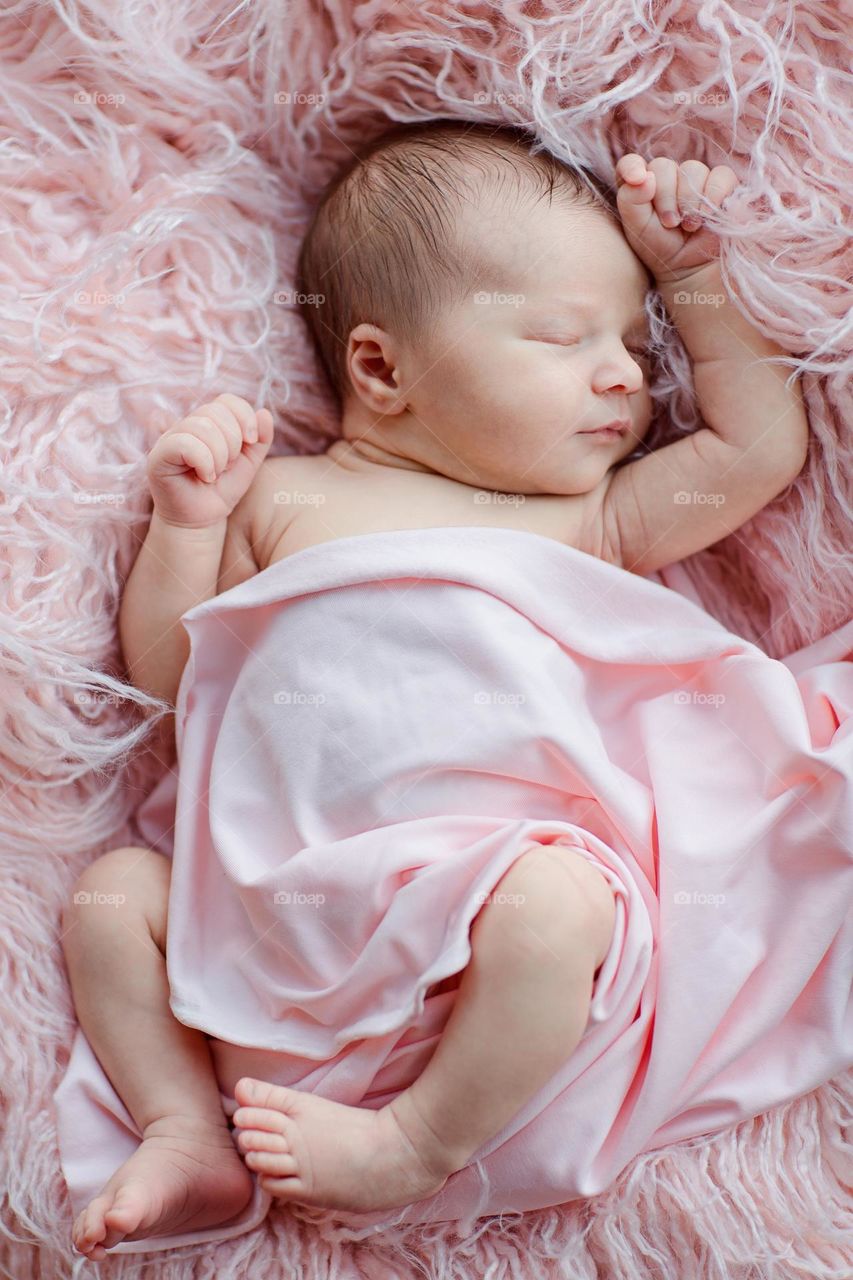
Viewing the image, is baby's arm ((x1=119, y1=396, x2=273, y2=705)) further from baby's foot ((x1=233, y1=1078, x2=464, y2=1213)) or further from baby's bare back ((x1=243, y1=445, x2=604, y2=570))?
baby's foot ((x1=233, y1=1078, x2=464, y2=1213))

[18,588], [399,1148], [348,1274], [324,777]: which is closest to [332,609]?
[324,777]

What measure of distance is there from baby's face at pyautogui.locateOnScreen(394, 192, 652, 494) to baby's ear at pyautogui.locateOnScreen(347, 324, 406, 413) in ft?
0.08

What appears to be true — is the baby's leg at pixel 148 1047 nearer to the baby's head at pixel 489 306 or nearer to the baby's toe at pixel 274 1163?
the baby's toe at pixel 274 1163

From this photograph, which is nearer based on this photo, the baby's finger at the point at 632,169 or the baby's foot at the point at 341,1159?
the baby's foot at the point at 341,1159

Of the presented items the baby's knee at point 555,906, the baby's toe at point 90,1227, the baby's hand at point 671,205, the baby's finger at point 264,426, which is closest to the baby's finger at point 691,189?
the baby's hand at point 671,205

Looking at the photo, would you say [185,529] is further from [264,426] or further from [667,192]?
[667,192]

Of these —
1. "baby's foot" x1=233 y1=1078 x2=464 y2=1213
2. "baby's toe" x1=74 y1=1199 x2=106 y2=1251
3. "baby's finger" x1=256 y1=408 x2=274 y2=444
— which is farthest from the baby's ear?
"baby's toe" x1=74 y1=1199 x2=106 y2=1251

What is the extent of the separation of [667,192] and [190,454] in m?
0.59

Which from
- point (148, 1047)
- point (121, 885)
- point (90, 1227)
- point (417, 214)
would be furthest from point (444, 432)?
point (90, 1227)

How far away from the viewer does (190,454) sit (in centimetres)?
124

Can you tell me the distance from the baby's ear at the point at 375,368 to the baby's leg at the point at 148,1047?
1.90 feet

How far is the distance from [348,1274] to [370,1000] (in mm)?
300

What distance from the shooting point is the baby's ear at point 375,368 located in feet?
4.43

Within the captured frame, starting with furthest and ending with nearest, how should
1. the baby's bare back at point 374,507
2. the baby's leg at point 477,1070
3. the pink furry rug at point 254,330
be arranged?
1. the baby's bare back at point 374,507
2. the pink furry rug at point 254,330
3. the baby's leg at point 477,1070
